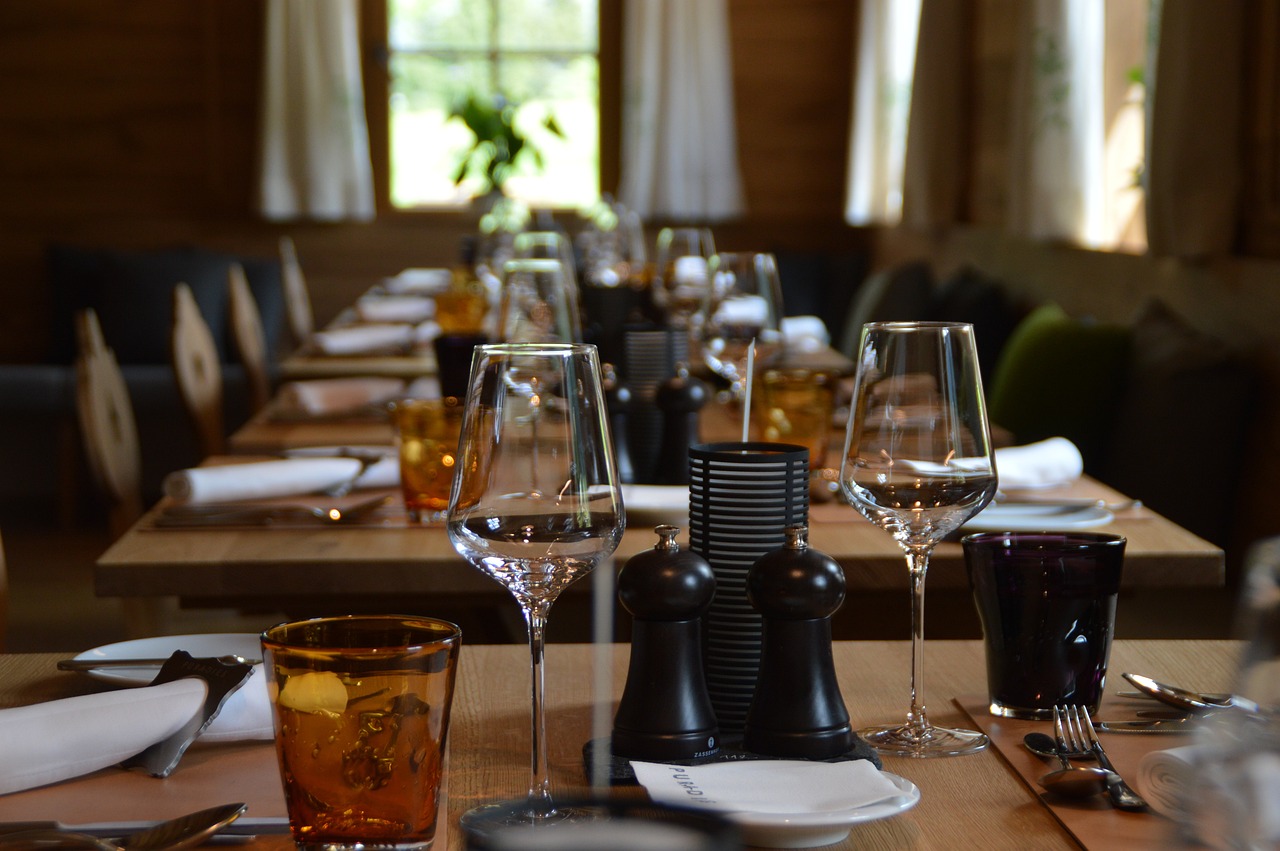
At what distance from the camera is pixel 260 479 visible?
1.58m

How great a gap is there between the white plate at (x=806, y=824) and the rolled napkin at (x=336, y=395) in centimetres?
161

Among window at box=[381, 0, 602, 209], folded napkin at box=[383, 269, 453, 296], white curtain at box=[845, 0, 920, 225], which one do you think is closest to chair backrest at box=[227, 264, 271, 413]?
folded napkin at box=[383, 269, 453, 296]

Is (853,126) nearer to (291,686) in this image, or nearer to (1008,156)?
(1008,156)

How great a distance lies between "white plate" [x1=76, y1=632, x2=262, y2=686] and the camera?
0.89 metres

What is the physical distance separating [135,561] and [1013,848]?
0.87 m

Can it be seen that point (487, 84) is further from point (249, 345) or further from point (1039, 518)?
point (1039, 518)

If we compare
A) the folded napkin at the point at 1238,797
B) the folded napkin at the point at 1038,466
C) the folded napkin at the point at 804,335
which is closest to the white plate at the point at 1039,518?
the folded napkin at the point at 1038,466

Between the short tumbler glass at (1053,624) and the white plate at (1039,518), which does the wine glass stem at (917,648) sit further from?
the white plate at (1039,518)

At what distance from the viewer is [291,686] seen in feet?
2.11

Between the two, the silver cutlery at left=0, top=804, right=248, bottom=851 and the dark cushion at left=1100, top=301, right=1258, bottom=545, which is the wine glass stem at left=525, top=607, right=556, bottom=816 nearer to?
the silver cutlery at left=0, top=804, right=248, bottom=851

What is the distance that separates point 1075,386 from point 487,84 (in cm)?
396

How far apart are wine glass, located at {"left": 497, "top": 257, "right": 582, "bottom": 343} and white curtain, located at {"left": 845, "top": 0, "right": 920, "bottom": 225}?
4.12 meters

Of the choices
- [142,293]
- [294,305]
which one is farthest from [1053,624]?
[142,293]

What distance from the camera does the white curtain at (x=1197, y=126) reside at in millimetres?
2814
